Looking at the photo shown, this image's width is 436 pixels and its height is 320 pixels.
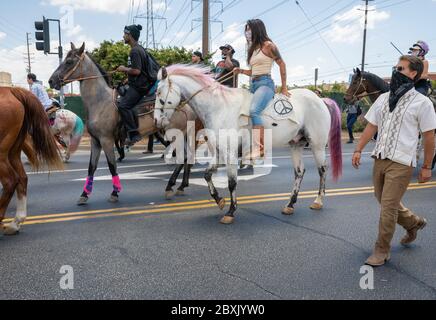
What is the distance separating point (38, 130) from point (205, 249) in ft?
9.04

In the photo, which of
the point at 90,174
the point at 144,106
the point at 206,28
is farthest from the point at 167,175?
the point at 206,28

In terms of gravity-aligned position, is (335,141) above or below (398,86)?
below

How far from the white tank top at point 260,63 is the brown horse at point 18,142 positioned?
2.99m

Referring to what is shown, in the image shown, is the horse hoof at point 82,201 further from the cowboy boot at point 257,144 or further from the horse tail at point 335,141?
the horse tail at point 335,141

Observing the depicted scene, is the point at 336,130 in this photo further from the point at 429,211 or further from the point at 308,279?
the point at 308,279

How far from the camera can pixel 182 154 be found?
7480 millimetres

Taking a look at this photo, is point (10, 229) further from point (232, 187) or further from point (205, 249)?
point (232, 187)

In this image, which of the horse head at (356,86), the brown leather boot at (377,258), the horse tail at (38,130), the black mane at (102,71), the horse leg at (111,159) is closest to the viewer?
the brown leather boot at (377,258)

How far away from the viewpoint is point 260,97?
562cm

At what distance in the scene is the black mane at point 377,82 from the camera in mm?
9258

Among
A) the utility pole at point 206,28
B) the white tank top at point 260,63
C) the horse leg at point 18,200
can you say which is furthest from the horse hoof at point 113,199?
the utility pole at point 206,28

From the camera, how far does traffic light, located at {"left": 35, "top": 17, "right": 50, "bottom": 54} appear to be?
43.6ft

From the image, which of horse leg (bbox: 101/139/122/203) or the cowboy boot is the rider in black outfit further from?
the cowboy boot
